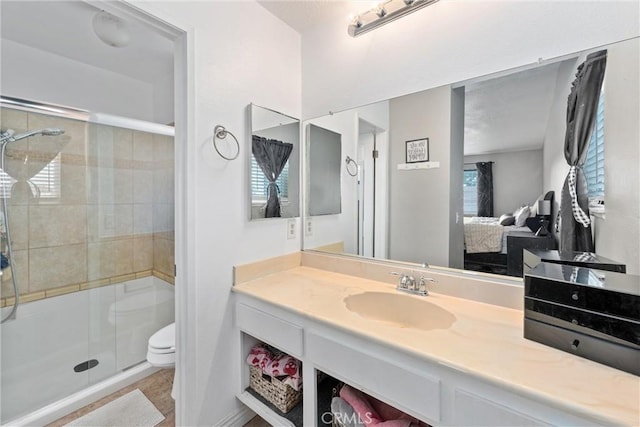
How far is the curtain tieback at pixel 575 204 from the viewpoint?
1.00 meters

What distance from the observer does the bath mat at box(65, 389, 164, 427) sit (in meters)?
1.50

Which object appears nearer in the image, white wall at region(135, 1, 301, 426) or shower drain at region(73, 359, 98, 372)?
white wall at region(135, 1, 301, 426)

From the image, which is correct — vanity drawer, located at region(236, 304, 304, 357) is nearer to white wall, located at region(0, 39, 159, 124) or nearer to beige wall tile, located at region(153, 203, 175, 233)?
beige wall tile, located at region(153, 203, 175, 233)

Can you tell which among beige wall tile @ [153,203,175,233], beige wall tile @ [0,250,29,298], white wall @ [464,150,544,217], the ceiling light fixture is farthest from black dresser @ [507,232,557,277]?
beige wall tile @ [0,250,29,298]

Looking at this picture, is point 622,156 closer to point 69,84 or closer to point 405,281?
point 405,281

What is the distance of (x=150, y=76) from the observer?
7.82 ft

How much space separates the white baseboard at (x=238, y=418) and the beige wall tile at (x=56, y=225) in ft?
5.66

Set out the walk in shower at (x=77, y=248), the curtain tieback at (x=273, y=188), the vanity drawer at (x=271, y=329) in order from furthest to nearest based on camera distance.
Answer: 1. the walk in shower at (x=77, y=248)
2. the curtain tieback at (x=273, y=188)
3. the vanity drawer at (x=271, y=329)

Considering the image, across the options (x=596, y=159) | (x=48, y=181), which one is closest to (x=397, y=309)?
(x=596, y=159)

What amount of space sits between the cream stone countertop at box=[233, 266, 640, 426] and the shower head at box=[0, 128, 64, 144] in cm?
195

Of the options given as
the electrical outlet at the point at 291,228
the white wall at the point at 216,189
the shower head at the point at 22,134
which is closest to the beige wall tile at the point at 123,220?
the shower head at the point at 22,134

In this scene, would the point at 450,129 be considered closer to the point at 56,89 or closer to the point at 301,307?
the point at 301,307

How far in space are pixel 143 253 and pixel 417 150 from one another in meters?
2.39

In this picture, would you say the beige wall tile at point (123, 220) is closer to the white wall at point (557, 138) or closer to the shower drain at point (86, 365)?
the shower drain at point (86, 365)
